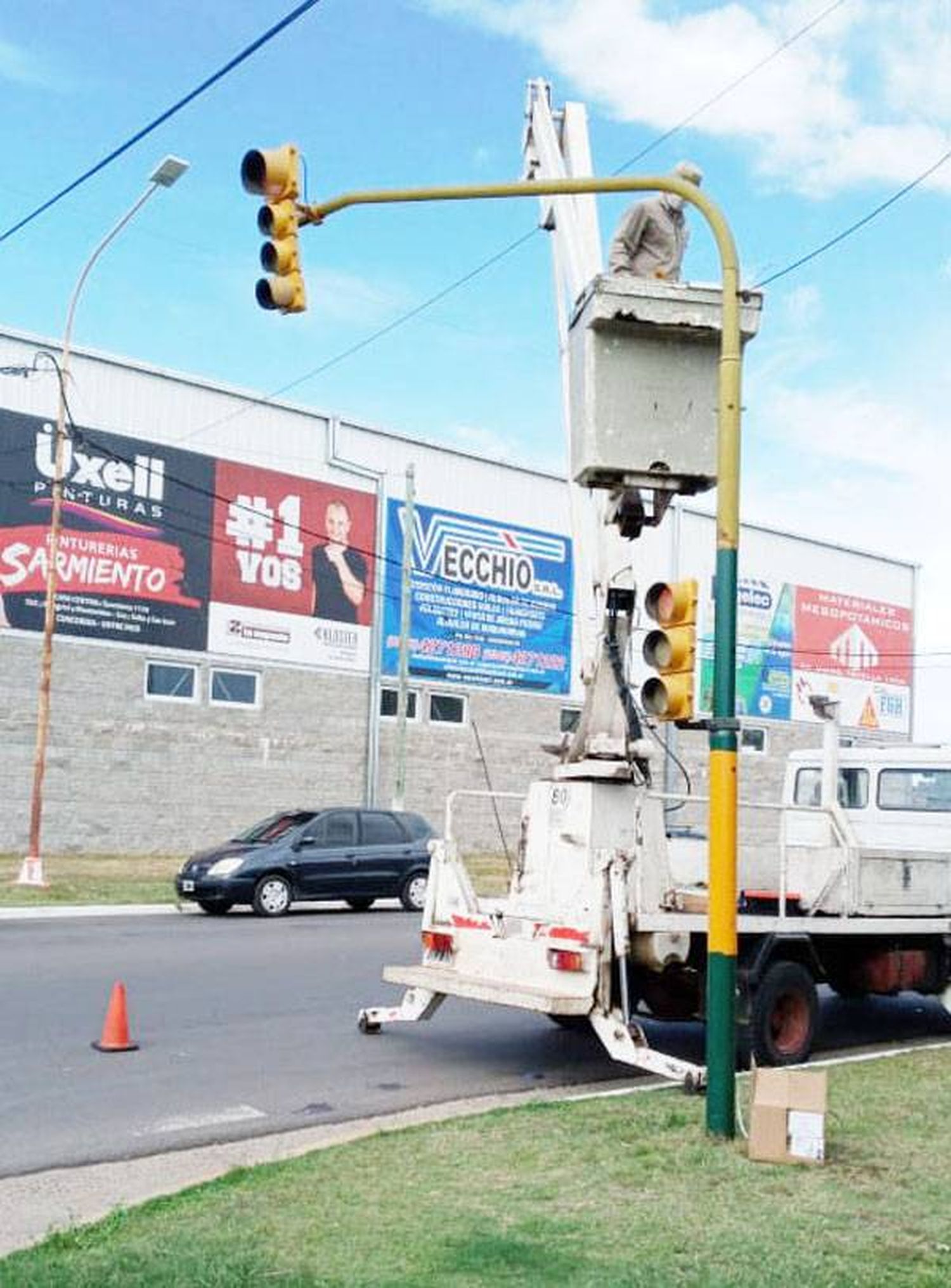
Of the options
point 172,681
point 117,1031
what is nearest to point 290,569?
point 172,681

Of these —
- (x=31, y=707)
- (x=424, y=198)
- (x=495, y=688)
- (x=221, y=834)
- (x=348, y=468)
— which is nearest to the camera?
(x=424, y=198)

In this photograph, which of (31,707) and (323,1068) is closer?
(323,1068)

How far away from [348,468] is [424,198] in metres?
27.5

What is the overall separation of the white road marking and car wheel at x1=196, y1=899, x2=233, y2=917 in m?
13.5

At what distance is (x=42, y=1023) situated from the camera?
461 inches

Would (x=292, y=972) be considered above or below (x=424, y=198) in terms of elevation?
below

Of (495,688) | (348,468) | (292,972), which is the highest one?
(348,468)

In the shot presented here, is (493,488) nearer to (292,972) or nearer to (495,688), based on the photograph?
(495,688)

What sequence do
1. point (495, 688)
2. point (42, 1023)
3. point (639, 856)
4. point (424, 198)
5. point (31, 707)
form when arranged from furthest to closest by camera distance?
point (495, 688)
point (31, 707)
point (42, 1023)
point (639, 856)
point (424, 198)

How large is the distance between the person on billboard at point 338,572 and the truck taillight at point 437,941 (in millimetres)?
24931

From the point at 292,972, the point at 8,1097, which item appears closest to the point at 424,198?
the point at 8,1097

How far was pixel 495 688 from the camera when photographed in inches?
1534

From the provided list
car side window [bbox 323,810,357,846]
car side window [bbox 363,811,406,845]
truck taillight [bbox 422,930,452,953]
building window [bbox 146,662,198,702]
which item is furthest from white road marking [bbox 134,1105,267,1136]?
building window [bbox 146,662,198,702]

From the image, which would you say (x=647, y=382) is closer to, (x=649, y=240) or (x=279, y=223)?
(x=649, y=240)
